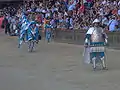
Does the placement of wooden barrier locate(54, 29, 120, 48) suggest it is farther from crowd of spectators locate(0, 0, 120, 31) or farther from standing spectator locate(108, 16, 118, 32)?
standing spectator locate(108, 16, 118, 32)

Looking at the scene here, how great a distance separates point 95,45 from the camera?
14.3 meters

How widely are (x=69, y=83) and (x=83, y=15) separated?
1485 centimetres

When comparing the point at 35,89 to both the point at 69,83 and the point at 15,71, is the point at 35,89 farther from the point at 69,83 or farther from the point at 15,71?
the point at 15,71

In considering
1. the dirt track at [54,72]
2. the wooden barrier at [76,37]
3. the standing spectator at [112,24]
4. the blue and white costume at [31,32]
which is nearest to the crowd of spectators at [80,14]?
the standing spectator at [112,24]

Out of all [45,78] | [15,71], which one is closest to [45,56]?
[15,71]

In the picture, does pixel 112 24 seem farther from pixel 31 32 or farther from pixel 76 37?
pixel 31 32

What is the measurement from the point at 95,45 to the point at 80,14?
12.9 m

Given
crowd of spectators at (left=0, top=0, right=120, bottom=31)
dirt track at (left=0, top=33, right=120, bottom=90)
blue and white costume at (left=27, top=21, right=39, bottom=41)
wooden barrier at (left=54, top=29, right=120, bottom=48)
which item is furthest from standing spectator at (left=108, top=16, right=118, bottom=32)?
blue and white costume at (left=27, top=21, right=39, bottom=41)

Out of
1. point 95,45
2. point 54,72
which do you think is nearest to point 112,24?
point 95,45

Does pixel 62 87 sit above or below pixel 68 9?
below

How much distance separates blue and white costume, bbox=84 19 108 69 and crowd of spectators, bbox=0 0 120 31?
691cm

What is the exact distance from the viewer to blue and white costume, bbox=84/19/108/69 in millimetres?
14305

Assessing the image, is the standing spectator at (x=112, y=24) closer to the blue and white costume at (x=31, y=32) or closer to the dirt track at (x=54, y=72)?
the dirt track at (x=54, y=72)

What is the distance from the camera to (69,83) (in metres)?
12.2
